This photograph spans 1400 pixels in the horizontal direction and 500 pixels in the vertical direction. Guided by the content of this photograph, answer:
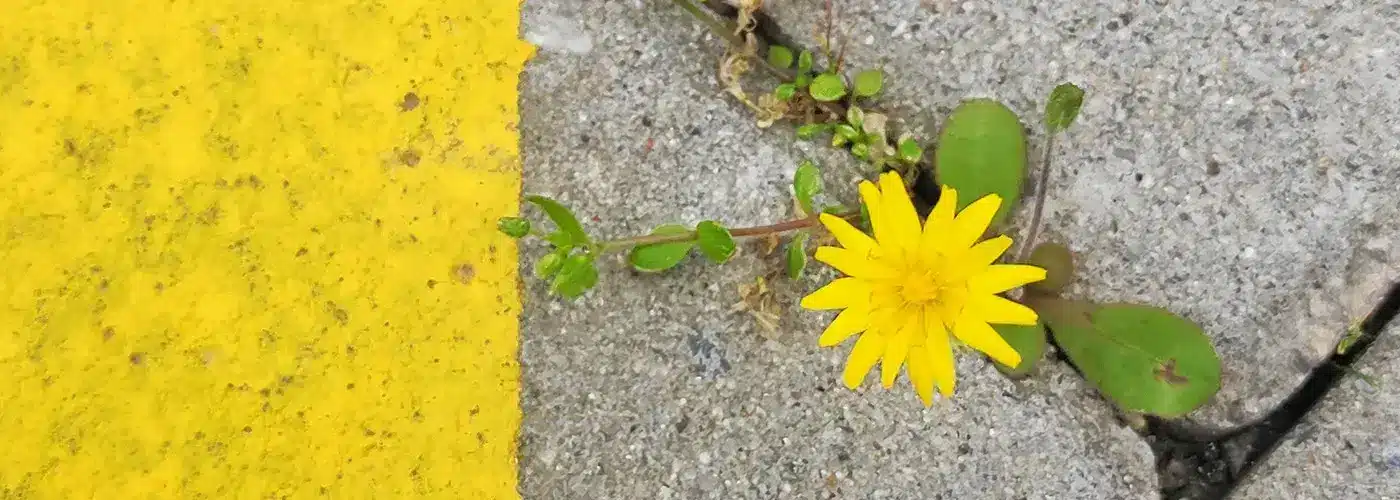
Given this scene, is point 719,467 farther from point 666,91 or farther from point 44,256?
point 44,256

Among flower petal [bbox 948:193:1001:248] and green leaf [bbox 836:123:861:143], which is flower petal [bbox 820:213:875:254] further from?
green leaf [bbox 836:123:861:143]

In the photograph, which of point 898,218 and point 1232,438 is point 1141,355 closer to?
point 1232,438

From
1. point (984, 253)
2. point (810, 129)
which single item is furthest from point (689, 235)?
point (984, 253)

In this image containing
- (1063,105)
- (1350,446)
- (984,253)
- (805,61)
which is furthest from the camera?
(805,61)

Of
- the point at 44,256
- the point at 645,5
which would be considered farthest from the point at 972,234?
the point at 44,256

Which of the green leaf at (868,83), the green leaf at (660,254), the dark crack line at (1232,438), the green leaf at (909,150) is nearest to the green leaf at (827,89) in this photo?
the green leaf at (868,83)

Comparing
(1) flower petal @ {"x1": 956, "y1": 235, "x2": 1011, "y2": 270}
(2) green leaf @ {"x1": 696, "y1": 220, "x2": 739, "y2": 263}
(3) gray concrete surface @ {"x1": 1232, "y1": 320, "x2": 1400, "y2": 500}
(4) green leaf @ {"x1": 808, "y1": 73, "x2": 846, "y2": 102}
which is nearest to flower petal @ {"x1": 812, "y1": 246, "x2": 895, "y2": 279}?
(1) flower petal @ {"x1": 956, "y1": 235, "x2": 1011, "y2": 270}
